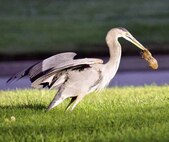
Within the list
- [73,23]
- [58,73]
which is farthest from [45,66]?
[73,23]

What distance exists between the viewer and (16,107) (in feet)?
29.8

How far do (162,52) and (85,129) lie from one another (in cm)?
1101

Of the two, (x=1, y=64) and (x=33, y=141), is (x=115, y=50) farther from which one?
(x=1, y=64)

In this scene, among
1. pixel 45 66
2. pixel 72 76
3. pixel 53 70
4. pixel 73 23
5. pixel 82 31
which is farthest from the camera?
pixel 73 23

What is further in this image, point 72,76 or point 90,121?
point 72,76

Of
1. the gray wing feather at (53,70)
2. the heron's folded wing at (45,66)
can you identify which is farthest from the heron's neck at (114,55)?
the heron's folded wing at (45,66)

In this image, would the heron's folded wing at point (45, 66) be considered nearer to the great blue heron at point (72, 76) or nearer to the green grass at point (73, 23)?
the great blue heron at point (72, 76)

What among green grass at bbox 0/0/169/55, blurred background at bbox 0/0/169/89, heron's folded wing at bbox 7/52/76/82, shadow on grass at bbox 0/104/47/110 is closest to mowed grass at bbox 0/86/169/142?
shadow on grass at bbox 0/104/47/110

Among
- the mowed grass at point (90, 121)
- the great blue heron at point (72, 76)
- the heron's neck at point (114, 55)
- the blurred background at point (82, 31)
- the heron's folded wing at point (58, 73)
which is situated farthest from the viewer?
the blurred background at point (82, 31)

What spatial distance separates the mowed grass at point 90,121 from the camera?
6.92 meters

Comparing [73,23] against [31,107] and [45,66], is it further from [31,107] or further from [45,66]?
[45,66]

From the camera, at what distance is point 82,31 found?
20984mm

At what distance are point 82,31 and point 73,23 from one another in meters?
1.51

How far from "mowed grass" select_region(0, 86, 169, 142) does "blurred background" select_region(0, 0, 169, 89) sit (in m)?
4.57
